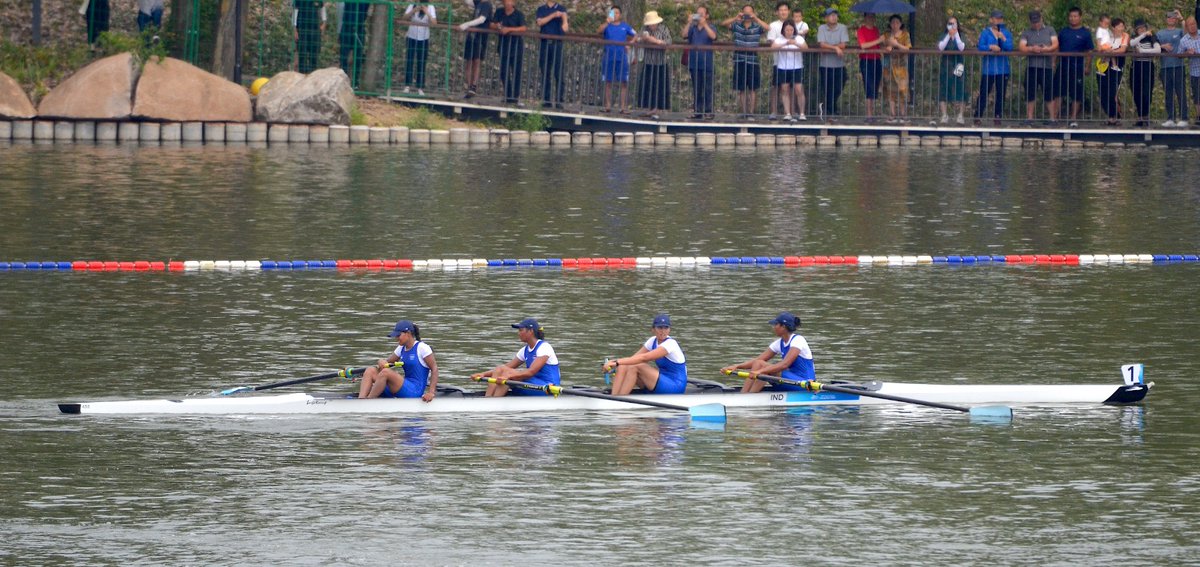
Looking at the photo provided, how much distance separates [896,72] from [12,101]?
1815cm

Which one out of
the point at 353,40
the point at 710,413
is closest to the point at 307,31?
the point at 353,40

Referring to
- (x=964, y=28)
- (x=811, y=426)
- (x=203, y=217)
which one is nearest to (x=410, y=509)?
(x=811, y=426)

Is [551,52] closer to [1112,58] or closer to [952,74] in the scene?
[952,74]

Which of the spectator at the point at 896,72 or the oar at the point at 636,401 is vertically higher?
the spectator at the point at 896,72

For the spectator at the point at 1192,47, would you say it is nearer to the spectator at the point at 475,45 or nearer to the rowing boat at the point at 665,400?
the spectator at the point at 475,45

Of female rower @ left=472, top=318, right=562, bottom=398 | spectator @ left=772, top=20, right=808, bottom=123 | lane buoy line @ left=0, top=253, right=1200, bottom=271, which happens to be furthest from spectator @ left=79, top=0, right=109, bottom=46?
female rower @ left=472, top=318, right=562, bottom=398

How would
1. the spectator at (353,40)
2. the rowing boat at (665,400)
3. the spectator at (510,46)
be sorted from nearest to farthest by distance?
the rowing boat at (665,400) < the spectator at (510,46) < the spectator at (353,40)

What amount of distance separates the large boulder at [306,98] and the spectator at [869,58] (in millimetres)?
10674

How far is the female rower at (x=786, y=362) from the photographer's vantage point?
20703 mm

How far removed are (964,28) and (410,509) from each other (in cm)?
3816

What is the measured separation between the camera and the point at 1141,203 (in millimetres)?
34875

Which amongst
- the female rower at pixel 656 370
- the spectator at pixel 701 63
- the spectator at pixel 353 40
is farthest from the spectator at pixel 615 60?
the female rower at pixel 656 370

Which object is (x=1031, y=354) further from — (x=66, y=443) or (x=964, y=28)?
(x=964, y=28)

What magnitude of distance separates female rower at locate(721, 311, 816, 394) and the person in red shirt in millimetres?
21288
